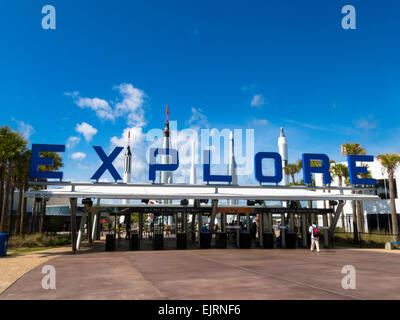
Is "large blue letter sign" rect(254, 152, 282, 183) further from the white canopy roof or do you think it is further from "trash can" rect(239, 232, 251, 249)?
"trash can" rect(239, 232, 251, 249)

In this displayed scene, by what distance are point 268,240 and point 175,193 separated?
6.80 meters

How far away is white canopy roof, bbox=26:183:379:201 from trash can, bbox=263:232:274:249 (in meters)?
2.49

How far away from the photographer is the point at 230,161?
72250 millimetres

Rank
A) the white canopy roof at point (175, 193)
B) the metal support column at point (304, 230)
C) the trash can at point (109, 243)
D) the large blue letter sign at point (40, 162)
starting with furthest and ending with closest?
the metal support column at point (304, 230), the large blue letter sign at point (40, 162), the trash can at point (109, 243), the white canopy roof at point (175, 193)

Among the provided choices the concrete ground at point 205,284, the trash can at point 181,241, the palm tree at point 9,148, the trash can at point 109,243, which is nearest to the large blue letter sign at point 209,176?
the trash can at point 181,241

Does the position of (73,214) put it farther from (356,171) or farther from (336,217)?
(356,171)

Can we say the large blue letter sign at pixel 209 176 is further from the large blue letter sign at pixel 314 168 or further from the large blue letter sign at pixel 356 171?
the large blue letter sign at pixel 356 171

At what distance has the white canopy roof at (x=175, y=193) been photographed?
18953 mm

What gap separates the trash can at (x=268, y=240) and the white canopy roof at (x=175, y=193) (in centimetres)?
249

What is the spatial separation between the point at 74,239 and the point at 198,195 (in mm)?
7708

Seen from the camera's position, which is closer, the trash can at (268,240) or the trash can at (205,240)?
the trash can at (205,240)

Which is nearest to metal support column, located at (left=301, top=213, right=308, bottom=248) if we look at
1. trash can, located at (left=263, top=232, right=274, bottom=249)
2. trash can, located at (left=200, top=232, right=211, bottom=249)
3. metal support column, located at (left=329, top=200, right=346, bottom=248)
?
metal support column, located at (left=329, top=200, right=346, bottom=248)

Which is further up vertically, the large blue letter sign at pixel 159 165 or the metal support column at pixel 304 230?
the large blue letter sign at pixel 159 165
